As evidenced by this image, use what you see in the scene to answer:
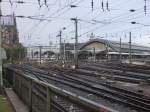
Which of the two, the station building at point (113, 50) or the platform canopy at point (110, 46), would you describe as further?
the platform canopy at point (110, 46)

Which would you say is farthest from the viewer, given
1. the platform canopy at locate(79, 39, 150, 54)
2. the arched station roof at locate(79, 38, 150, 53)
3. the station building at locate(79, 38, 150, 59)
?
the platform canopy at locate(79, 39, 150, 54)

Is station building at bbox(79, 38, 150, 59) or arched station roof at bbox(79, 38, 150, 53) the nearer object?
station building at bbox(79, 38, 150, 59)

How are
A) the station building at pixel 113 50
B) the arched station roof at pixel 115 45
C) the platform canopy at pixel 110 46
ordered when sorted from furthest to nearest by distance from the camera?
the platform canopy at pixel 110 46 → the arched station roof at pixel 115 45 → the station building at pixel 113 50

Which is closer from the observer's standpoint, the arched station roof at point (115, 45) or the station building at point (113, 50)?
the station building at point (113, 50)

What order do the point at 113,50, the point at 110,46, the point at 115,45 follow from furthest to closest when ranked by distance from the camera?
the point at 115,45, the point at 110,46, the point at 113,50

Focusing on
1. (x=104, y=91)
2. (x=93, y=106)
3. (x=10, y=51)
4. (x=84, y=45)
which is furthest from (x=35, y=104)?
(x=84, y=45)

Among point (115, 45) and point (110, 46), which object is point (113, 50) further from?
point (115, 45)

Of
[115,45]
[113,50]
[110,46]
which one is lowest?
[113,50]

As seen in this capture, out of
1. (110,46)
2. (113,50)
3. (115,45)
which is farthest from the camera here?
(115,45)

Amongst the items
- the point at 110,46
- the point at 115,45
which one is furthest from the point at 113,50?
the point at 115,45

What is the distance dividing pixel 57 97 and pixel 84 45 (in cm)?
10131

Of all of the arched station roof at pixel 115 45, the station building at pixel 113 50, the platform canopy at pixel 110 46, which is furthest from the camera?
the platform canopy at pixel 110 46

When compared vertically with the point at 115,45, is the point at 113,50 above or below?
below

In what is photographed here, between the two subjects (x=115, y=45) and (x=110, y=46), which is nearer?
(x=110, y=46)
